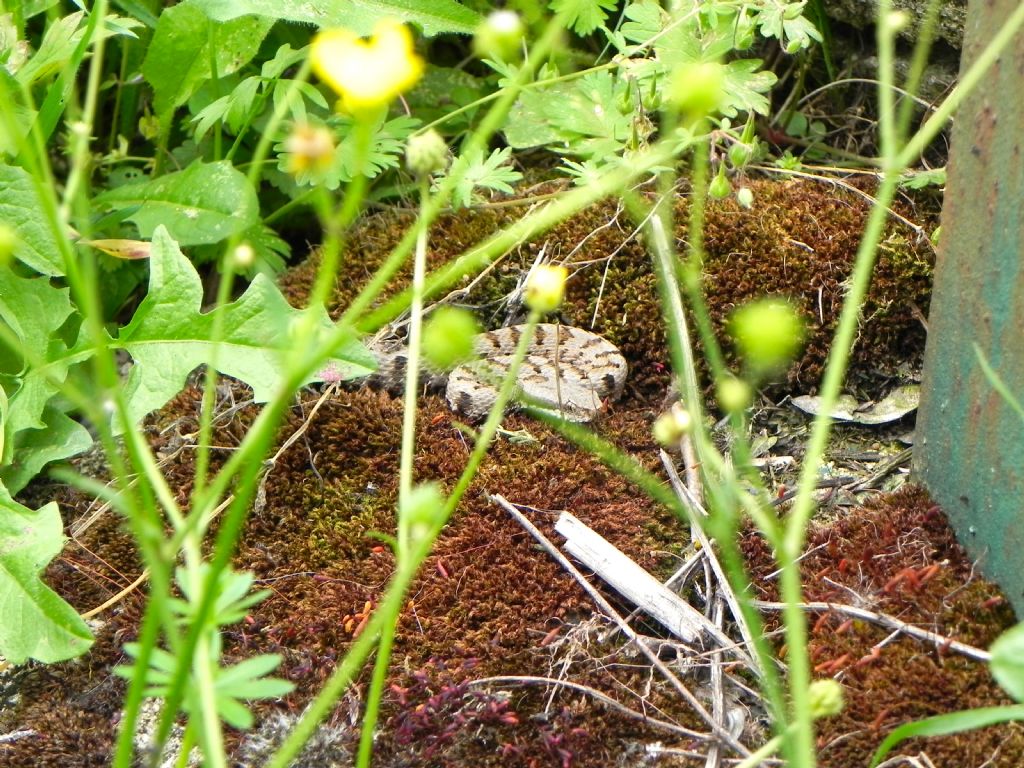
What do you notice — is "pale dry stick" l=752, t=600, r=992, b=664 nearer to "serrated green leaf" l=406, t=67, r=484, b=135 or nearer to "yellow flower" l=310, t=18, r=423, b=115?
"yellow flower" l=310, t=18, r=423, b=115

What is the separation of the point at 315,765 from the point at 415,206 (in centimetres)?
153

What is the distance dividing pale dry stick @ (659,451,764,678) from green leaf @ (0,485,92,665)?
1.01m

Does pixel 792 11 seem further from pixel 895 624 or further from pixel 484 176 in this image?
pixel 895 624

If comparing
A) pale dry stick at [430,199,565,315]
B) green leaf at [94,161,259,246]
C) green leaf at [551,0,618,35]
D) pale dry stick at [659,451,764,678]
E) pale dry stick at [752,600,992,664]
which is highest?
green leaf at [551,0,618,35]

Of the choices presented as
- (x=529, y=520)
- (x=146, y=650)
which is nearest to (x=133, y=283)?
(x=529, y=520)

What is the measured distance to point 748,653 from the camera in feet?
5.59

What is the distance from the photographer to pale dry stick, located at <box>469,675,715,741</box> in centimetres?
164

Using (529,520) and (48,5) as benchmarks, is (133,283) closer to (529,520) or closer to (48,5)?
(48,5)

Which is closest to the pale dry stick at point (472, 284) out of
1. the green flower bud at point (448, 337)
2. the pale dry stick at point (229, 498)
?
the pale dry stick at point (229, 498)

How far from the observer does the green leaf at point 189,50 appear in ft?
8.56

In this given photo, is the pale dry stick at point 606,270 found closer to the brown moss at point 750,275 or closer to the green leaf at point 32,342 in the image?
the brown moss at point 750,275

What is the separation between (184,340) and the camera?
2082 mm

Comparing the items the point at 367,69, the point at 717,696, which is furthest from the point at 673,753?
the point at 367,69

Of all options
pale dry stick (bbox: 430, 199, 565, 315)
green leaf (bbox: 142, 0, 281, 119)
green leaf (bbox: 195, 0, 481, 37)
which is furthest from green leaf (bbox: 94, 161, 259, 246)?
pale dry stick (bbox: 430, 199, 565, 315)
